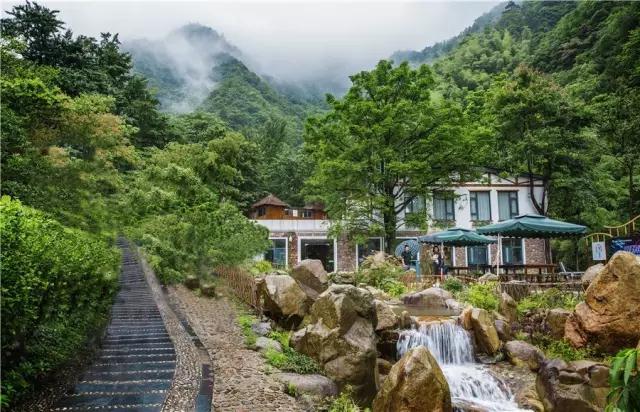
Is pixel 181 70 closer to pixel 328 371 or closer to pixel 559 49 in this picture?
pixel 559 49

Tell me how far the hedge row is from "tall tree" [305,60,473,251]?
1583cm

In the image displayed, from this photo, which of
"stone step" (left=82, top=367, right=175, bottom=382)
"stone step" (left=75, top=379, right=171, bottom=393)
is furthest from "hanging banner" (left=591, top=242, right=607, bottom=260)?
"stone step" (left=75, top=379, right=171, bottom=393)

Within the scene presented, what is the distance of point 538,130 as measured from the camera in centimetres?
2550

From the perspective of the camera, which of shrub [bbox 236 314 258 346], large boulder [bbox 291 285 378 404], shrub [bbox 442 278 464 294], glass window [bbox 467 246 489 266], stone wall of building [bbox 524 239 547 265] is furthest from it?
glass window [bbox 467 246 489 266]

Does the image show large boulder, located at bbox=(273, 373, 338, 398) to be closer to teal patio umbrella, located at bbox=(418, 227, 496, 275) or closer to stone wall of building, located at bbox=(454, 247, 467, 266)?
teal patio umbrella, located at bbox=(418, 227, 496, 275)

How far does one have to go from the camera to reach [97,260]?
7.82 meters

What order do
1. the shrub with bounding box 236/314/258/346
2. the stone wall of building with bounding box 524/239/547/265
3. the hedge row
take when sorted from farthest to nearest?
the stone wall of building with bounding box 524/239/547/265 < the shrub with bounding box 236/314/258/346 < the hedge row

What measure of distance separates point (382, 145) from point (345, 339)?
15225 millimetres

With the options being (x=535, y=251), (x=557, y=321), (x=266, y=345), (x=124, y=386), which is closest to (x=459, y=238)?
(x=557, y=321)

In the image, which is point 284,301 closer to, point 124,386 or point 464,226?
point 124,386

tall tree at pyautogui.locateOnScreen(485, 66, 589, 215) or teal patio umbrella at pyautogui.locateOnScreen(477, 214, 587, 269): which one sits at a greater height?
tall tree at pyautogui.locateOnScreen(485, 66, 589, 215)

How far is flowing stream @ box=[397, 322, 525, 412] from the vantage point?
9586 millimetres

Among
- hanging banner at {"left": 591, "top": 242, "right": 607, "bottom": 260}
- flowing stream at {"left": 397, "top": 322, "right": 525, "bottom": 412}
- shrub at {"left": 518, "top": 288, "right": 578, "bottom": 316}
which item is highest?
hanging banner at {"left": 591, "top": 242, "right": 607, "bottom": 260}

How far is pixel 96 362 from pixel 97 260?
178cm
